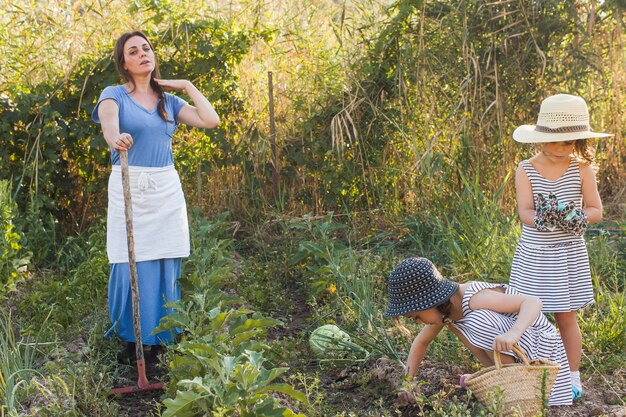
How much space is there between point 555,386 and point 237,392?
141cm

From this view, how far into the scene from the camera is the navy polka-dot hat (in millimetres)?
3500

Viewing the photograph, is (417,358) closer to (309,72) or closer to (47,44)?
(309,72)

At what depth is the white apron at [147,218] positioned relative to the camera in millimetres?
4609

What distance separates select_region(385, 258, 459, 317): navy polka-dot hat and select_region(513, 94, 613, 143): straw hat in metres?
0.84

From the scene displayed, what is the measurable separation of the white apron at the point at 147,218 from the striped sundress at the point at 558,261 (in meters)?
1.81

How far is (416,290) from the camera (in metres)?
3.51

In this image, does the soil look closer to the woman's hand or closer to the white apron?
the white apron

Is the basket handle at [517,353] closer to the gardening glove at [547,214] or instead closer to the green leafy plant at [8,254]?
the gardening glove at [547,214]

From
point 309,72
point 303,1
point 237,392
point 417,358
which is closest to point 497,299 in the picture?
point 417,358

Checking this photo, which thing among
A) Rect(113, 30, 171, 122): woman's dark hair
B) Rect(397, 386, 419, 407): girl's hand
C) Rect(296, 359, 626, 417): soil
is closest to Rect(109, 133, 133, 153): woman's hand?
Rect(113, 30, 171, 122): woman's dark hair

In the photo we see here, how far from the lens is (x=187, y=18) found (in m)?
7.31

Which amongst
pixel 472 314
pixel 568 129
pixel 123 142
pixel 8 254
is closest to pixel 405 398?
pixel 472 314

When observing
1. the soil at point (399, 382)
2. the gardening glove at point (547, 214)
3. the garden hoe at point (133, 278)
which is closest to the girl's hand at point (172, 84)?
the garden hoe at point (133, 278)

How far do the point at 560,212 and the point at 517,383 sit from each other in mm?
944
